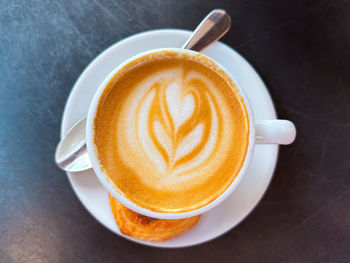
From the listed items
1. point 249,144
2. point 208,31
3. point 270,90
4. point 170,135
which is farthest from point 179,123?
point 270,90

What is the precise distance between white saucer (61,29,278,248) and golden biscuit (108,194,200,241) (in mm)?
21

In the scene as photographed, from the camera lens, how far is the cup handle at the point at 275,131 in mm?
798

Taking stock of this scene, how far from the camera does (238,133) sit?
85cm

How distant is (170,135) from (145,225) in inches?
12.8

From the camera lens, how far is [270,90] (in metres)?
1.16

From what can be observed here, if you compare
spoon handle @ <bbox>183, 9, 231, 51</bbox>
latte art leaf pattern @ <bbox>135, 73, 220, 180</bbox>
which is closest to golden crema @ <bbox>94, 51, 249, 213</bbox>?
latte art leaf pattern @ <bbox>135, 73, 220, 180</bbox>

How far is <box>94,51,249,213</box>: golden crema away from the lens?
0.85 metres

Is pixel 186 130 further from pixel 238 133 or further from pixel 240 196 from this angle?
pixel 240 196

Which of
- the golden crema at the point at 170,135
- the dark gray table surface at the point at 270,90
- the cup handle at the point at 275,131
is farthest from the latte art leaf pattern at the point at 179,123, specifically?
the dark gray table surface at the point at 270,90

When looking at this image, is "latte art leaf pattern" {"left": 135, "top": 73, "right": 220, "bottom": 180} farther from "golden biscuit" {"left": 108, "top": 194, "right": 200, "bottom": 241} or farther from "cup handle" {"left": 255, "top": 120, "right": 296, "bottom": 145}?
"golden biscuit" {"left": 108, "top": 194, "right": 200, "bottom": 241}

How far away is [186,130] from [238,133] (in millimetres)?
132

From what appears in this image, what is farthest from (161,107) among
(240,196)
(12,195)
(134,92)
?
(12,195)

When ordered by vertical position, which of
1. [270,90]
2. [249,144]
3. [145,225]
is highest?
[249,144]

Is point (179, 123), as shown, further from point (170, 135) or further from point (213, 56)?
point (213, 56)
